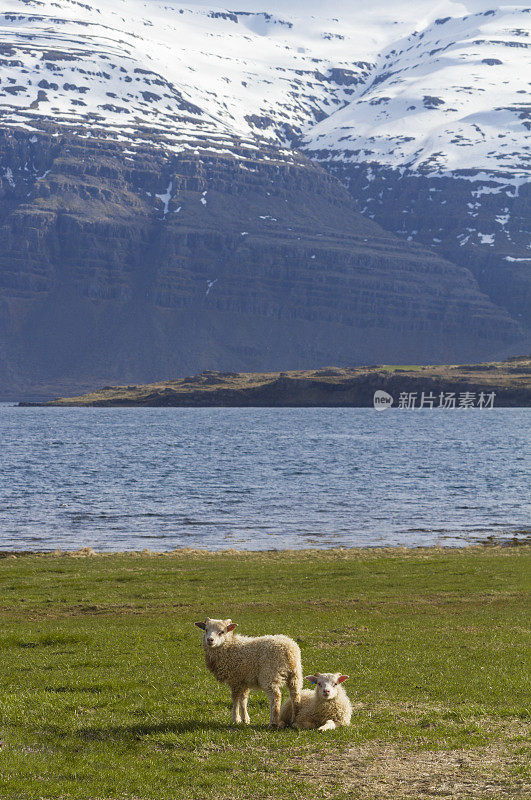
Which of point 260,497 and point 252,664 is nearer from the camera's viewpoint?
point 252,664

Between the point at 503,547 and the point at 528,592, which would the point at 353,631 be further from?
the point at 503,547

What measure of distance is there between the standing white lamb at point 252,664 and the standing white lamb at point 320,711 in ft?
0.61

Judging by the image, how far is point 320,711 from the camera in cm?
1897

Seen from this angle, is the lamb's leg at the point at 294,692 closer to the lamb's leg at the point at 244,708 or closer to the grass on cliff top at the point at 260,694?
the grass on cliff top at the point at 260,694

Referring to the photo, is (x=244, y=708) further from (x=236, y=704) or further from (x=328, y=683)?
(x=328, y=683)

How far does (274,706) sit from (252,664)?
98cm

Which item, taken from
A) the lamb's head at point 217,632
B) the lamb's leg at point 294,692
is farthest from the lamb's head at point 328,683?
the lamb's head at point 217,632

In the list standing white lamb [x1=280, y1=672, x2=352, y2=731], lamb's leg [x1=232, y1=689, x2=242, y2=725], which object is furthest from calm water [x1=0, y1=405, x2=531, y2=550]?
standing white lamb [x1=280, y1=672, x2=352, y2=731]

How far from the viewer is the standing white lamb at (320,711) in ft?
61.3

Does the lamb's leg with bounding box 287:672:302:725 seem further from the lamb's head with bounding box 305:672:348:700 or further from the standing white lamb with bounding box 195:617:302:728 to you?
the lamb's head with bounding box 305:672:348:700

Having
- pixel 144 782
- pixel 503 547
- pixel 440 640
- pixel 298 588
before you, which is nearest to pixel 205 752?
pixel 144 782

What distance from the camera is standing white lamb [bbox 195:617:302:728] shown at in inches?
742

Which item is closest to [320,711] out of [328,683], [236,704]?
[328,683]

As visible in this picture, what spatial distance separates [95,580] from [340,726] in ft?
83.1
